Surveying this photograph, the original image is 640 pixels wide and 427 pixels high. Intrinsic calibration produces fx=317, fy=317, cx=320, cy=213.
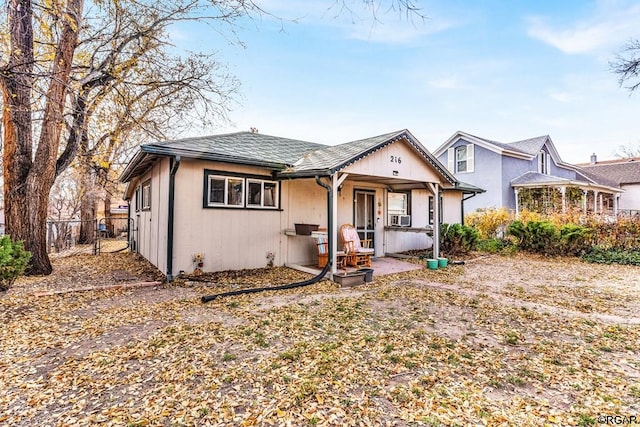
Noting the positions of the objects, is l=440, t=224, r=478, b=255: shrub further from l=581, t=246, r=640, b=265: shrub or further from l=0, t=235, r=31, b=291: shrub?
l=0, t=235, r=31, b=291: shrub

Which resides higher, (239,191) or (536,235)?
(239,191)

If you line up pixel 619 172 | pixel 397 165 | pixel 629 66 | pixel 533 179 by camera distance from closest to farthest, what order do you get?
pixel 629 66, pixel 397 165, pixel 533 179, pixel 619 172

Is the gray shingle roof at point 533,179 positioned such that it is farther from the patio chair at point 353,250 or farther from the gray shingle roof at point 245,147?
the patio chair at point 353,250

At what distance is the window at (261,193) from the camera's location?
7738 millimetres

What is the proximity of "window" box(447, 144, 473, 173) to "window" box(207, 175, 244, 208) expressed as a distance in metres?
14.6

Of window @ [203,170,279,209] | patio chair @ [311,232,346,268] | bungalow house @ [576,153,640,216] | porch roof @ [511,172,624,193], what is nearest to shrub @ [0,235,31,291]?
window @ [203,170,279,209]

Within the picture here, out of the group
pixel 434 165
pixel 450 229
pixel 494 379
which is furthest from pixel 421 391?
pixel 450 229

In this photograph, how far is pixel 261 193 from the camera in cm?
790

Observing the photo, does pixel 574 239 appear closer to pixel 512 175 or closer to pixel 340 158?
pixel 512 175

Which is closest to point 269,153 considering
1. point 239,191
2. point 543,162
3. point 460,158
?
point 239,191

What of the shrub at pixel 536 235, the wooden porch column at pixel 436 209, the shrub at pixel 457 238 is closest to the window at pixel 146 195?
the wooden porch column at pixel 436 209

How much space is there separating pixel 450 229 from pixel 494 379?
8.91 metres

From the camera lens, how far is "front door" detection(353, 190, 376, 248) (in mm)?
Answer: 9828

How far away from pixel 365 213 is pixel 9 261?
8.20 meters
